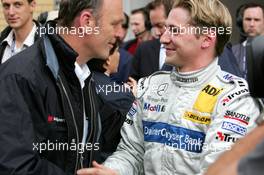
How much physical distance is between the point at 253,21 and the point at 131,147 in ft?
18.4

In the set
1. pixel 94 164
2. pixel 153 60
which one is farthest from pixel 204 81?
pixel 153 60

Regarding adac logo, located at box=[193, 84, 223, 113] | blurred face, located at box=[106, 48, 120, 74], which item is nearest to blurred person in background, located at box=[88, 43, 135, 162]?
adac logo, located at box=[193, 84, 223, 113]

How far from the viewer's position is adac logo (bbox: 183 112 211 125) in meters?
3.02

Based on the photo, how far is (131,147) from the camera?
131 inches

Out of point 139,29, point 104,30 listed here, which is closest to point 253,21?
point 139,29

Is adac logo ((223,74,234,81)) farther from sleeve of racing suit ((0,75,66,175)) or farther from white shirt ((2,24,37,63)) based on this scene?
white shirt ((2,24,37,63))

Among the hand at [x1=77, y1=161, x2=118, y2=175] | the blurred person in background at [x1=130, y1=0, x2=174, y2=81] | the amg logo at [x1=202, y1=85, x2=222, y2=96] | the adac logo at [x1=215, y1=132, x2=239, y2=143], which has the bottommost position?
the blurred person in background at [x1=130, y1=0, x2=174, y2=81]

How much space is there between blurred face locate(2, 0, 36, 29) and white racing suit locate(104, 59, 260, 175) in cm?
371

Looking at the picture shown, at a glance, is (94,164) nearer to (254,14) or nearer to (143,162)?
(143,162)

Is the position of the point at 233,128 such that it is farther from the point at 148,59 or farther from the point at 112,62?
the point at 148,59

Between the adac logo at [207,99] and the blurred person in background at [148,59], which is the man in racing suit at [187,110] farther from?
the blurred person in background at [148,59]

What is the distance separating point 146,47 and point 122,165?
4061 mm

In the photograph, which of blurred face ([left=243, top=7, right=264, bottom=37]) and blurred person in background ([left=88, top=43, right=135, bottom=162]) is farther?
blurred face ([left=243, top=7, right=264, bottom=37])

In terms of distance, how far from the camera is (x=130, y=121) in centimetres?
336
